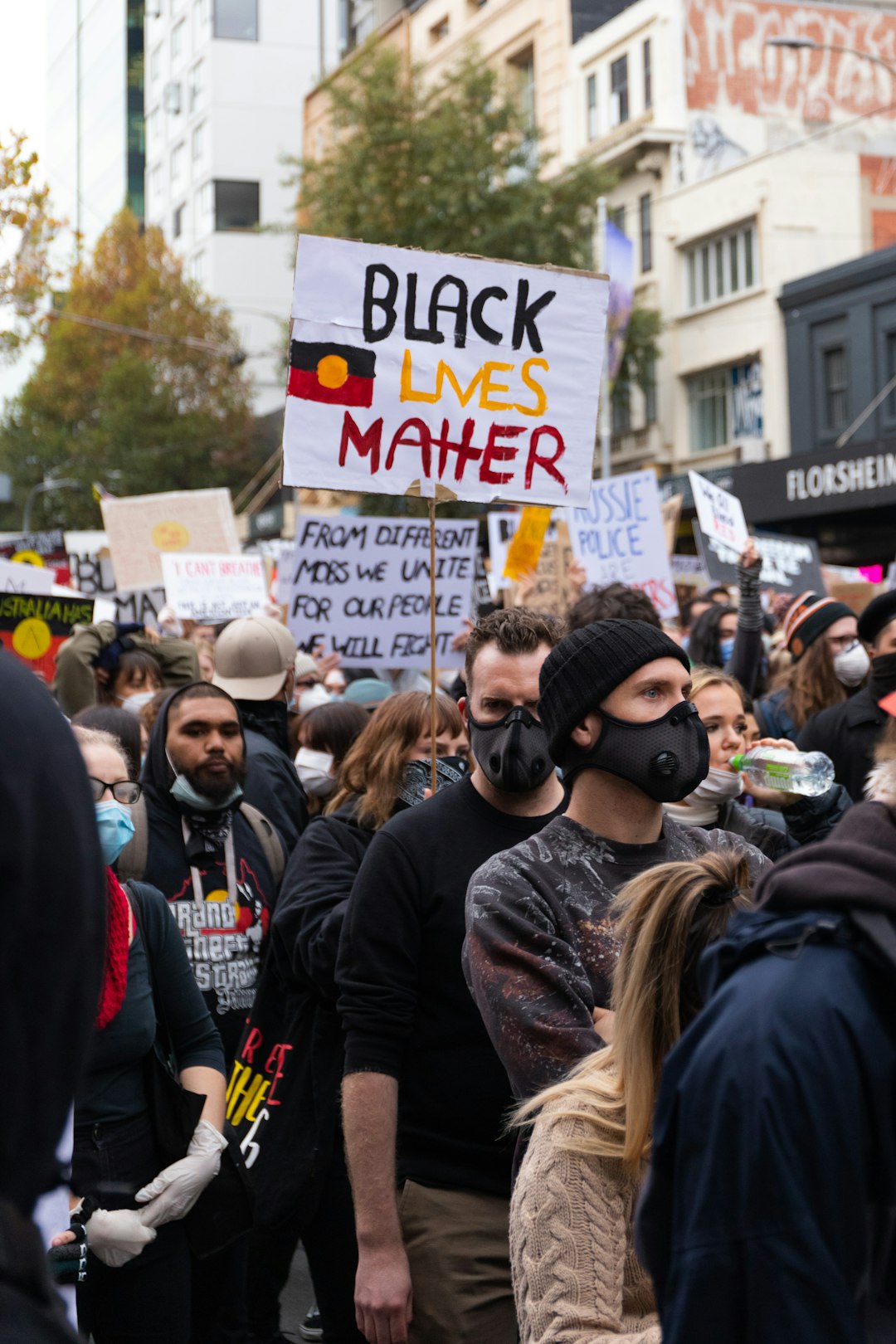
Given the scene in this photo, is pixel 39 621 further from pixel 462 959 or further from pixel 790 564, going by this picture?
pixel 462 959

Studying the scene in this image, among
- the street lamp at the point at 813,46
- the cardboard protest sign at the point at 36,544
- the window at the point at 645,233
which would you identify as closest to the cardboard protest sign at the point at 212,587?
the cardboard protest sign at the point at 36,544

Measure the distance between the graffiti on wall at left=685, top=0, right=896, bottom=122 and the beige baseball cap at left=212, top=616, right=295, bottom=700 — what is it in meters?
35.9

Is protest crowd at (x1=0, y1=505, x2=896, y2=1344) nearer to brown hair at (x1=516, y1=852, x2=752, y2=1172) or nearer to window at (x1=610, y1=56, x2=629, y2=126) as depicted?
brown hair at (x1=516, y1=852, x2=752, y2=1172)

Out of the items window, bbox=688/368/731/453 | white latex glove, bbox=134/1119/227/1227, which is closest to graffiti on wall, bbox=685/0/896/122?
window, bbox=688/368/731/453

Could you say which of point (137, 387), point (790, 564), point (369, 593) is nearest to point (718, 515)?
point (790, 564)

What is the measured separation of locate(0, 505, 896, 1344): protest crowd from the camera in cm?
165

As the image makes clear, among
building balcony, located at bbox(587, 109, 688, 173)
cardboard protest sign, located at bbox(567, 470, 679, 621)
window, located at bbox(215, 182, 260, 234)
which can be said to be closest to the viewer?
cardboard protest sign, located at bbox(567, 470, 679, 621)

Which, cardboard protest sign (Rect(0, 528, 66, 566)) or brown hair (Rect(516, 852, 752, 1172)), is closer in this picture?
brown hair (Rect(516, 852, 752, 1172))

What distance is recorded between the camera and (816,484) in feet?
91.9

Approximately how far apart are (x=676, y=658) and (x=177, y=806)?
2.40m

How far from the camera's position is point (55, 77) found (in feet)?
336

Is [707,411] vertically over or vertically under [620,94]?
under

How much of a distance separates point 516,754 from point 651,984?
48.0 inches

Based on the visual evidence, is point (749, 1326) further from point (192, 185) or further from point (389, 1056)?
point (192, 185)
